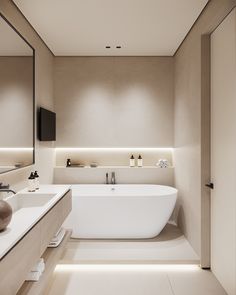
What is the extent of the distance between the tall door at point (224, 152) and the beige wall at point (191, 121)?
171 millimetres

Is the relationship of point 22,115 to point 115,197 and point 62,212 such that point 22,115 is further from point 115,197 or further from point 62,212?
point 115,197

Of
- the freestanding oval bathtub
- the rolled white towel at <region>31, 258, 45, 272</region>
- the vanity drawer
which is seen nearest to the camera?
the vanity drawer

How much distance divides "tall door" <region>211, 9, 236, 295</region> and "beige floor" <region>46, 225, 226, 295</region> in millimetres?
300

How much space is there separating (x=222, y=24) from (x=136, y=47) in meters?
1.68

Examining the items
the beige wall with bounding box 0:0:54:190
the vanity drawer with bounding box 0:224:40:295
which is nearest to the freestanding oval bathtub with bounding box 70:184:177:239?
the beige wall with bounding box 0:0:54:190

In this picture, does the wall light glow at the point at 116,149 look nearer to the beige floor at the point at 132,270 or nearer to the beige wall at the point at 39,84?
the beige wall at the point at 39,84

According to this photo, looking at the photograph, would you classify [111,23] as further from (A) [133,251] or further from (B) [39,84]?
(A) [133,251]

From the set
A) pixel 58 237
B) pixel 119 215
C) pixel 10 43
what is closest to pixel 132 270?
pixel 119 215

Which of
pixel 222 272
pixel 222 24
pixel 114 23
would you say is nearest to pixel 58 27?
pixel 114 23

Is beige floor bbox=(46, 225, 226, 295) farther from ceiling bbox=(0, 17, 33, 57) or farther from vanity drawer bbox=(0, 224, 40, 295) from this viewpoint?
ceiling bbox=(0, 17, 33, 57)

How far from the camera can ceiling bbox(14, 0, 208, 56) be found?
278 centimetres

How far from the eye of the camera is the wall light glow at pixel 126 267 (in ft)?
9.86

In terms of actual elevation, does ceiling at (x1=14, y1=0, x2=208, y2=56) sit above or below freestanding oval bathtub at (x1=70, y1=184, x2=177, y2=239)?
above

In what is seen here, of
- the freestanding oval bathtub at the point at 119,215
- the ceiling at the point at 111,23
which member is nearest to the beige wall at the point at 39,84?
the ceiling at the point at 111,23
